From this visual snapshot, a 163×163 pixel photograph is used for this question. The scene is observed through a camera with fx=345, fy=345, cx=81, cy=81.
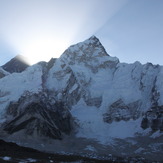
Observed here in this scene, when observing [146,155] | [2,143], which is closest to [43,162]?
[2,143]

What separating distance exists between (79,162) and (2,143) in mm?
48679

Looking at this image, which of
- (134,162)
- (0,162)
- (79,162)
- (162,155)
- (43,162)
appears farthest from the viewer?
(162,155)

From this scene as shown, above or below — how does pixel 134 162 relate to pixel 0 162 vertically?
above

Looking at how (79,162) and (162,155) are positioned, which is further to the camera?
(162,155)

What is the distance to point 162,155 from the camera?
19612 centimetres

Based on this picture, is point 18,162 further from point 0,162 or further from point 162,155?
point 162,155

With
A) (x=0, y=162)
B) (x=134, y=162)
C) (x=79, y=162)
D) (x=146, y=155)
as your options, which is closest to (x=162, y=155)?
(x=146, y=155)

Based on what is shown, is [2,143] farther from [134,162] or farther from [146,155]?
[146,155]

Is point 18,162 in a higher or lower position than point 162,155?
lower

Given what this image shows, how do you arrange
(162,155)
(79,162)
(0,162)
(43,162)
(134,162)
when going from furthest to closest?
(162,155), (134,162), (79,162), (43,162), (0,162)

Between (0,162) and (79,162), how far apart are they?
3924 centimetres

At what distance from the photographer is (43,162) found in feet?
325

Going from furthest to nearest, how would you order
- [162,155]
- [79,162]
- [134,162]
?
1. [162,155]
2. [134,162]
3. [79,162]

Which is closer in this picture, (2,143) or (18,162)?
(18,162)
